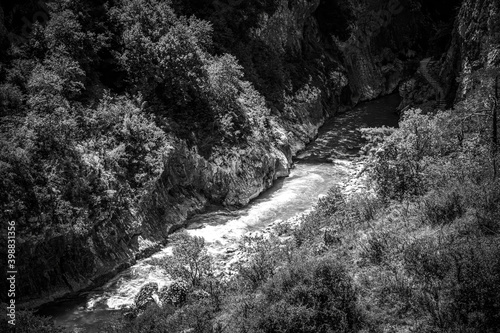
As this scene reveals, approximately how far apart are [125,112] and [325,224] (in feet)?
43.9

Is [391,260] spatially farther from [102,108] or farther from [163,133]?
[102,108]

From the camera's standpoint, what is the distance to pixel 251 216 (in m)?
24.9

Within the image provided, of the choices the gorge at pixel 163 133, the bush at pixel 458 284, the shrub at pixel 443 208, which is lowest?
the bush at pixel 458 284

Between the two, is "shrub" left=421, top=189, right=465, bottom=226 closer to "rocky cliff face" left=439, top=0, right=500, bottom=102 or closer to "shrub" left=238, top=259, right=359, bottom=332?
"shrub" left=238, top=259, right=359, bottom=332

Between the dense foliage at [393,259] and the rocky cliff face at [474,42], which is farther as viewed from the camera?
the rocky cliff face at [474,42]

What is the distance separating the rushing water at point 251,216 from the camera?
56.2 feet

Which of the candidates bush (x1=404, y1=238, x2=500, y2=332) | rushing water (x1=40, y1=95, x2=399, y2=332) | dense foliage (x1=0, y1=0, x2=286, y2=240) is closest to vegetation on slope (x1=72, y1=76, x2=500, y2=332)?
bush (x1=404, y1=238, x2=500, y2=332)

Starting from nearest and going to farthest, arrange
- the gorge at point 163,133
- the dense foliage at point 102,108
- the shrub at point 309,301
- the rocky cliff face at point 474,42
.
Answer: the shrub at point 309,301 < the gorge at point 163,133 < the dense foliage at point 102,108 < the rocky cliff face at point 474,42

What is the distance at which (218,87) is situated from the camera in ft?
94.3

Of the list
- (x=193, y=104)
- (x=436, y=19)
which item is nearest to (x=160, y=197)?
(x=193, y=104)

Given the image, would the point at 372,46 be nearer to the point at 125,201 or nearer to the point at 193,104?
the point at 193,104

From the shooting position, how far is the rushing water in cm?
1714

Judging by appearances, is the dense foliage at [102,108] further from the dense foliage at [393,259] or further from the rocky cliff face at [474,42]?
the rocky cliff face at [474,42]

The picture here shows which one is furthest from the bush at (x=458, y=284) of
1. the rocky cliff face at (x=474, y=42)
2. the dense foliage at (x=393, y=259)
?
the rocky cliff face at (x=474, y=42)
